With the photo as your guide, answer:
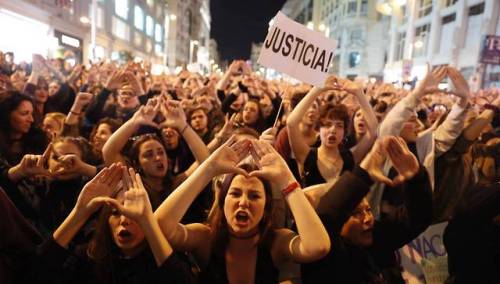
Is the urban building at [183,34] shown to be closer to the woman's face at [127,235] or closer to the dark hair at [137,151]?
the dark hair at [137,151]

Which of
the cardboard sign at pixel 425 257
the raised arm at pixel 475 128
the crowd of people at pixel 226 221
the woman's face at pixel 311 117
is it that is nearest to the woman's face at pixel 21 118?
the crowd of people at pixel 226 221

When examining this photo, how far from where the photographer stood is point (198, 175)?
2395mm

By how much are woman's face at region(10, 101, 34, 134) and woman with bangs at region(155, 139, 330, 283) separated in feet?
7.74

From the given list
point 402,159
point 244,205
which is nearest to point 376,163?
point 402,159

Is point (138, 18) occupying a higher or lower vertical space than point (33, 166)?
higher

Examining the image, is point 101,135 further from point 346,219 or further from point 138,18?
point 138,18

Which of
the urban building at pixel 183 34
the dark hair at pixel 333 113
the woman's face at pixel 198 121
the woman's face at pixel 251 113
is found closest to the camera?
the dark hair at pixel 333 113

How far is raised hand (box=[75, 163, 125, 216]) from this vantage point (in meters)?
2.20

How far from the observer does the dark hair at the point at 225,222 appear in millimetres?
2439

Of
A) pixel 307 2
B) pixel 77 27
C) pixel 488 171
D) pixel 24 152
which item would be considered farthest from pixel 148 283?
pixel 307 2

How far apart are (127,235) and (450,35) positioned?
97.1ft

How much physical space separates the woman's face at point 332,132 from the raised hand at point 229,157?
149 centimetres

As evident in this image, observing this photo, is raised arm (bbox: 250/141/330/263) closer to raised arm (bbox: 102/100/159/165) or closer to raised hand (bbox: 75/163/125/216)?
raised hand (bbox: 75/163/125/216)

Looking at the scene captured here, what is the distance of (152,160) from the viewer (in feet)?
10.8
